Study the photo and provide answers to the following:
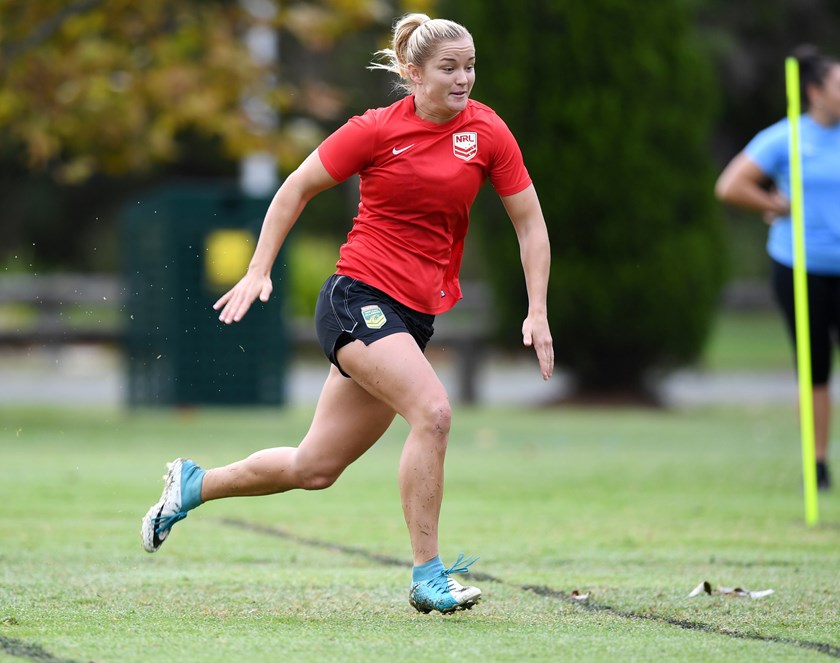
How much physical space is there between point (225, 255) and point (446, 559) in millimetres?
9974

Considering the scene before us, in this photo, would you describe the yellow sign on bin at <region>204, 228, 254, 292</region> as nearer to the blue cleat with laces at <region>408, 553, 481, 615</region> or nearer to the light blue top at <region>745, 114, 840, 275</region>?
the light blue top at <region>745, 114, 840, 275</region>

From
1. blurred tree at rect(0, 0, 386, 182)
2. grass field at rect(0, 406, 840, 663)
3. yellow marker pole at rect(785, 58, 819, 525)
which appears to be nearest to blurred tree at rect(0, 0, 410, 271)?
blurred tree at rect(0, 0, 386, 182)

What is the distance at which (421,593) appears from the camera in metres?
5.03

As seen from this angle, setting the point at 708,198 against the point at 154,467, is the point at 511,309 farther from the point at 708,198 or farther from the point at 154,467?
the point at 154,467

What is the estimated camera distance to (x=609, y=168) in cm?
1620

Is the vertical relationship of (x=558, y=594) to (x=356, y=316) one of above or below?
below

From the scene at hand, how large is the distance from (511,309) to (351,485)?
7.14m

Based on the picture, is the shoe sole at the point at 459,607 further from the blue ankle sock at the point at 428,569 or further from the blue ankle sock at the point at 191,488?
the blue ankle sock at the point at 191,488

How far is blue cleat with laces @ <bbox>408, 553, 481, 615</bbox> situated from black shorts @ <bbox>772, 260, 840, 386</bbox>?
4290 mm

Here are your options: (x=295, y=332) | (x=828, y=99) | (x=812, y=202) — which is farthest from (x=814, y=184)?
(x=295, y=332)

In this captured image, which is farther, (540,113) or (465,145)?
(540,113)

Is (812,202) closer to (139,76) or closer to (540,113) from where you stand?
(540,113)

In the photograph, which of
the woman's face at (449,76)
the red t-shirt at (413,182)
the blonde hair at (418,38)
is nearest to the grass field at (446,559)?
the red t-shirt at (413,182)

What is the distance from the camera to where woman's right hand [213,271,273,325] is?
16.4ft
